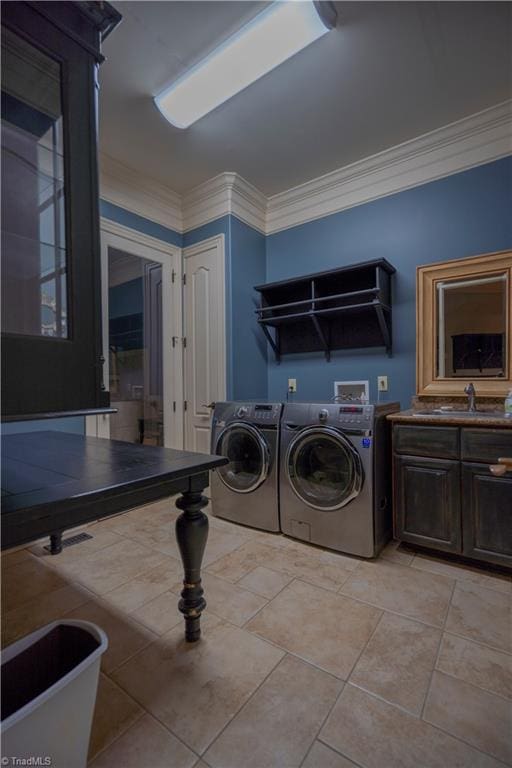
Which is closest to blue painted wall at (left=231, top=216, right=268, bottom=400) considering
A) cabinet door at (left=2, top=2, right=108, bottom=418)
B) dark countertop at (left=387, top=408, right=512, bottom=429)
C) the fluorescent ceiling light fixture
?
the fluorescent ceiling light fixture

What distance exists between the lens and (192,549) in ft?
4.57

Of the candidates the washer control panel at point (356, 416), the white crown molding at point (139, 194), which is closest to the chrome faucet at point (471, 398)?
the washer control panel at point (356, 416)

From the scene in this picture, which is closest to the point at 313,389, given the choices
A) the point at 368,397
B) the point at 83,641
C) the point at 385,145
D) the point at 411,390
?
the point at 368,397

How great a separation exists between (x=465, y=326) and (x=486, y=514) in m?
1.30

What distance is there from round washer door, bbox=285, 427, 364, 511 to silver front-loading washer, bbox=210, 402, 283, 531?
16cm

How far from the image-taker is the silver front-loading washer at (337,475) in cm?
206

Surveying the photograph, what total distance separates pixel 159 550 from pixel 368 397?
75.4 inches

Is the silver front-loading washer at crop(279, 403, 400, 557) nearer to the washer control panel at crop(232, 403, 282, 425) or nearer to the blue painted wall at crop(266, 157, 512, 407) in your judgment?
the washer control panel at crop(232, 403, 282, 425)

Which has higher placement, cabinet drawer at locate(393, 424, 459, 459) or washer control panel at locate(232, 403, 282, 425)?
washer control panel at locate(232, 403, 282, 425)

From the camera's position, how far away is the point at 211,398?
3.13 meters

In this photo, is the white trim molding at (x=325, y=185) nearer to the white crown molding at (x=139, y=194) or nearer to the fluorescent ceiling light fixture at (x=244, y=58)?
the white crown molding at (x=139, y=194)

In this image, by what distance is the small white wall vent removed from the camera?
283cm

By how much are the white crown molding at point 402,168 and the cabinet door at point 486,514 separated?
213 centimetres

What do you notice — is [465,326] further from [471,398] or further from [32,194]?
[32,194]
